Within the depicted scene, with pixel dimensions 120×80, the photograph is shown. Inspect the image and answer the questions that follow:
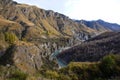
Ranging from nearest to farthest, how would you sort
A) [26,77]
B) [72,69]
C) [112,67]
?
[26,77] → [112,67] → [72,69]

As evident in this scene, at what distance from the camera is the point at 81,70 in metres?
108

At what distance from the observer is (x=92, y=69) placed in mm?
103562

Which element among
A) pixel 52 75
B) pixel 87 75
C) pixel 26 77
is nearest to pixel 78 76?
pixel 87 75

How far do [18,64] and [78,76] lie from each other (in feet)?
310

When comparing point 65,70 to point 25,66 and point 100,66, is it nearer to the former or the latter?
point 100,66

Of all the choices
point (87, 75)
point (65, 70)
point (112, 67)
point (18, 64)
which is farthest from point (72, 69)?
point (18, 64)

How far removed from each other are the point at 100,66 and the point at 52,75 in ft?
48.7

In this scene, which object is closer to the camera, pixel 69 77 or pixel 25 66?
pixel 69 77

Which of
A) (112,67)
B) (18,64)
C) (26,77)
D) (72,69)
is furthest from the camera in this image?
(18,64)

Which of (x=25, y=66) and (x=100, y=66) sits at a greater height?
(x=100, y=66)

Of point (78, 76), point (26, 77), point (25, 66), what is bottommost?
point (25, 66)

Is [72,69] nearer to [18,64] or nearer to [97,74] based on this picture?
[97,74]

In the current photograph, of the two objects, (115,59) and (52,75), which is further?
(115,59)

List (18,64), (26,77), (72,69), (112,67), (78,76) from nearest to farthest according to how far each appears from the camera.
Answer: (26,77) → (112,67) → (78,76) → (72,69) → (18,64)
